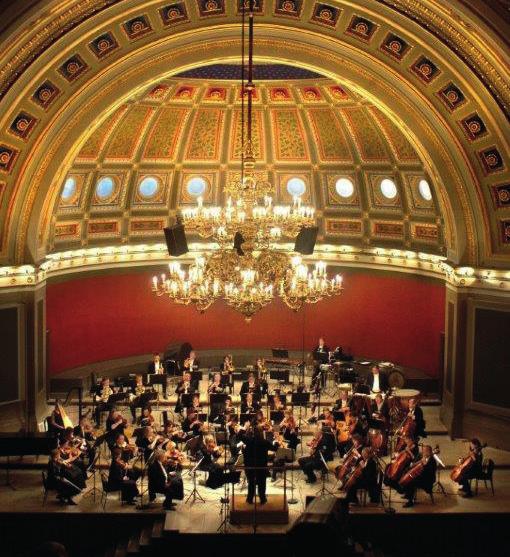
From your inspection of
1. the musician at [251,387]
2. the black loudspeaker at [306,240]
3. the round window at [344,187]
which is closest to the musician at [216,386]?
the musician at [251,387]

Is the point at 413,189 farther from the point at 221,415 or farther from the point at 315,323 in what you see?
the point at 221,415

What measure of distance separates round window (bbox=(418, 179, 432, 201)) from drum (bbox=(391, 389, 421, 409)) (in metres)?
5.55

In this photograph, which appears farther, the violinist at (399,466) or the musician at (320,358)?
the musician at (320,358)

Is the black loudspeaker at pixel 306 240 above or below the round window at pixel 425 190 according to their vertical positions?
below

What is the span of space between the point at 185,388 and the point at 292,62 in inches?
317

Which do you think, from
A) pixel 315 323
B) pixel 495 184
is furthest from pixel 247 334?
pixel 495 184

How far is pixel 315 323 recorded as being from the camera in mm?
29547

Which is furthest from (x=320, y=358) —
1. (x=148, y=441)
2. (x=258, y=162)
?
(x=148, y=441)

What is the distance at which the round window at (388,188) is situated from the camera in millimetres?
27484

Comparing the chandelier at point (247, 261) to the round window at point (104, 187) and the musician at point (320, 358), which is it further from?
the round window at point (104, 187)

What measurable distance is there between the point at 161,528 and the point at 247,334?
12.5 m

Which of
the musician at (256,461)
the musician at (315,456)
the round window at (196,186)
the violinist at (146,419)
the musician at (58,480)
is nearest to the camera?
the musician at (256,461)

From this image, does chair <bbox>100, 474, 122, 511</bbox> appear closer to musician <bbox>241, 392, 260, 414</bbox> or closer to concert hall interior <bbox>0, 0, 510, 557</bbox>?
concert hall interior <bbox>0, 0, 510, 557</bbox>

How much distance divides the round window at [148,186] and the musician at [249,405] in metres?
8.94
